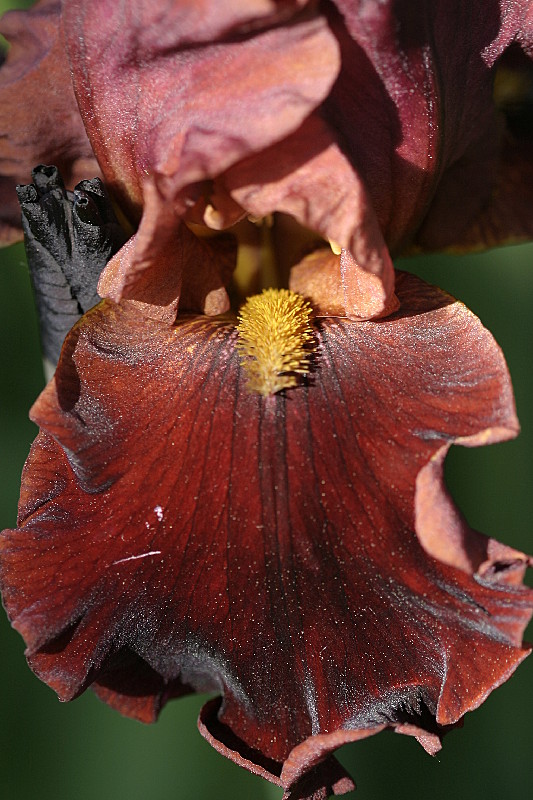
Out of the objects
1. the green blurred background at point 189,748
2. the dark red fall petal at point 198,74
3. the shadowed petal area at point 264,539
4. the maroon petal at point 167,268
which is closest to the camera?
the dark red fall petal at point 198,74

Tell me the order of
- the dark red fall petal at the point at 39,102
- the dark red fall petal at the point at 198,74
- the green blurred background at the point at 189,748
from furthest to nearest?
1. the green blurred background at the point at 189,748
2. the dark red fall petal at the point at 39,102
3. the dark red fall petal at the point at 198,74

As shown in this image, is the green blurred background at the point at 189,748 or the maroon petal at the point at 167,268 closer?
the maroon petal at the point at 167,268

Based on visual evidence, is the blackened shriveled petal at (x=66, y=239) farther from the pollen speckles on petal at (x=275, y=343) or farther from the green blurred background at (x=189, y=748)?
the green blurred background at (x=189, y=748)

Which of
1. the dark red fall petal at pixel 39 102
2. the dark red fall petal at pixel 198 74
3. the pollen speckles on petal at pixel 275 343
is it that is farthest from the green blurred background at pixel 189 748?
the dark red fall petal at pixel 198 74

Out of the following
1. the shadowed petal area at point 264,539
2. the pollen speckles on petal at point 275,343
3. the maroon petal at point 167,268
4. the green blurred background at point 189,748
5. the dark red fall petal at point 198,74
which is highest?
the dark red fall petal at point 198,74

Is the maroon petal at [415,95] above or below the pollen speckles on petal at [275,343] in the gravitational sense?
above

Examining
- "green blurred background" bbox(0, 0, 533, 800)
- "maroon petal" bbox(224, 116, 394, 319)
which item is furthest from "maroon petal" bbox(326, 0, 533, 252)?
"green blurred background" bbox(0, 0, 533, 800)

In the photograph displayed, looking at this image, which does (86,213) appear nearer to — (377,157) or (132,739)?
(377,157)

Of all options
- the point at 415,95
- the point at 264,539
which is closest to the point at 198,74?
the point at 415,95
